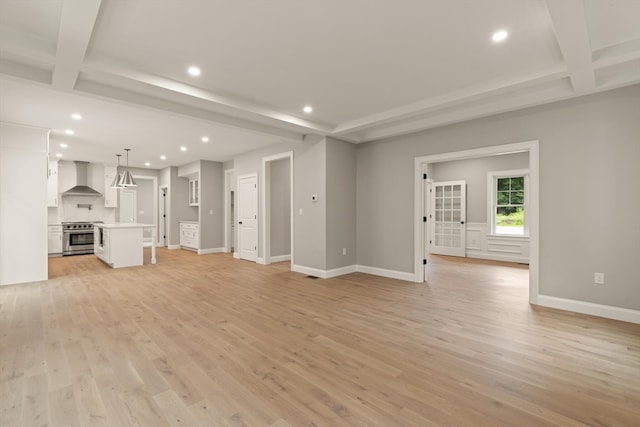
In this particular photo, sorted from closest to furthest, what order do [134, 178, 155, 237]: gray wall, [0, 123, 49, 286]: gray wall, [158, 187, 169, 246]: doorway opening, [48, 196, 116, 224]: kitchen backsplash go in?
[0, 123, 49, 286]: gray wall, [48, 196, 116, 224]: kitchen backsplash, [158, 187, 169, 246]: doorway opening, [134, 178, 155, 237]: gray wall

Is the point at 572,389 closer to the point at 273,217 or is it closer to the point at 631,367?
the point at 631,367

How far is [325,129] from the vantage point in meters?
5.14

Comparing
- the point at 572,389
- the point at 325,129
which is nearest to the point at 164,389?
the point at 572,389

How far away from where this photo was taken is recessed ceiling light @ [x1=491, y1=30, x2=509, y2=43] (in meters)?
2.50

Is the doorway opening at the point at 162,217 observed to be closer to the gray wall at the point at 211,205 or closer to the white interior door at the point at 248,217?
the gray wall at the point at 211,205

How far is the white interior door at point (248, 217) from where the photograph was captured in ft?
23.2

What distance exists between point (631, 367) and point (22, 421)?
419 cm

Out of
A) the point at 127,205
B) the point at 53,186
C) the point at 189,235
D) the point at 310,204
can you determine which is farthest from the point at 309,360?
the point at 127,205

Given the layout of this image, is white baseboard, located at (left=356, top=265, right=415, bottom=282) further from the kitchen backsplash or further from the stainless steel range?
the kitchen backsplash

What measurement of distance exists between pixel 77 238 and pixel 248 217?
16.7 ft

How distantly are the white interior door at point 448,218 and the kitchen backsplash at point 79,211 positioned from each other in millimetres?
10015

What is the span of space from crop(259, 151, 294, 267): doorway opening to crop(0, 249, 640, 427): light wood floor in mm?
2522

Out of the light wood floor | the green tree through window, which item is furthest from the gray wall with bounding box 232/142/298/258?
the green tree through window

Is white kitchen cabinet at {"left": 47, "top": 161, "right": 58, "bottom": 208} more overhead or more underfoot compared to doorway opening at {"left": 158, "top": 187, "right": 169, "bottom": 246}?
more overhead
